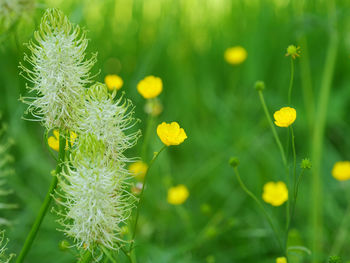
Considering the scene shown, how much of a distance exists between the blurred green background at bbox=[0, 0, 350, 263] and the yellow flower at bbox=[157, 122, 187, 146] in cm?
51

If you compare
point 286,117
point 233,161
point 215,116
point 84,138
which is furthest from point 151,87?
point 215,116

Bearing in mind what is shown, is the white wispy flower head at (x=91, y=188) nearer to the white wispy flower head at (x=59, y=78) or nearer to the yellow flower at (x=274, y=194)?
the white wispy flower head at (x=59, y=78)

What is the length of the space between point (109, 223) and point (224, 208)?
121 cm

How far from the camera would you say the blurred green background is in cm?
175

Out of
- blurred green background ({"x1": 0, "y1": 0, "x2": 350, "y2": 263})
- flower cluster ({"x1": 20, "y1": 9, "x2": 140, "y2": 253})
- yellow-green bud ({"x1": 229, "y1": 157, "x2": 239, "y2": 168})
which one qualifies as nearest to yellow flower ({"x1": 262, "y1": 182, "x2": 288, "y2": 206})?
blurred green background ({"x1": 0, "y1": 0, "x2": 350, "y2": 263})

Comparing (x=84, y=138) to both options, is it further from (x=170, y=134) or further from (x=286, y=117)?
(x=286, y=117)

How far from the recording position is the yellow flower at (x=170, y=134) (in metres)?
1.00

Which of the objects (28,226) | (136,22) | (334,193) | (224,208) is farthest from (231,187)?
(136,22)

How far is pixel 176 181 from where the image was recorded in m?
2.08

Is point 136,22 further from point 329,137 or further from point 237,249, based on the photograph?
point 237,249

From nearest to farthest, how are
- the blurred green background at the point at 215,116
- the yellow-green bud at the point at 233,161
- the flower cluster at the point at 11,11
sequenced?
the yellow-green bud at the point at 233,161
the flower cluster at the point at 11,11
the blurred green background at the point at 215,116

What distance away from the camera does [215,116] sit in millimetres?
2520

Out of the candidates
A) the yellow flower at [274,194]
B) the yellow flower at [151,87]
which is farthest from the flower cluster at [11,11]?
the yellow flower at [274,194]

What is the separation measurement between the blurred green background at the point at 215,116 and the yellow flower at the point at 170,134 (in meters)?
0.51
